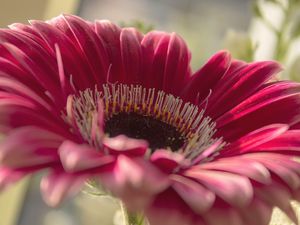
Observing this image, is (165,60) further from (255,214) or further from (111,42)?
(255,214)

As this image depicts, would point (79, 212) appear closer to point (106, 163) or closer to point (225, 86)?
point (225, 86)

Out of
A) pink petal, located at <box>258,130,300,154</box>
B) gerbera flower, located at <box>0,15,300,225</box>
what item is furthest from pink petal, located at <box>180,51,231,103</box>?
pink petal, located at <box>258,130,300,154</box>

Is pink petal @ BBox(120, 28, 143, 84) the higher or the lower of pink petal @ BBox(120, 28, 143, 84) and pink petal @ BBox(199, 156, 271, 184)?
the lower

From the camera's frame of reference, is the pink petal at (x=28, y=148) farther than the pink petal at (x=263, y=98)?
No

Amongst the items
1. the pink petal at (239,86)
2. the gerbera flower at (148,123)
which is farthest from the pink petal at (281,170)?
the pink petal at (239,86)

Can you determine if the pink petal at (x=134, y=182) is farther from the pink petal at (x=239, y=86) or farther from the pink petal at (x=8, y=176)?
the pink petal at (x=239, y=86)

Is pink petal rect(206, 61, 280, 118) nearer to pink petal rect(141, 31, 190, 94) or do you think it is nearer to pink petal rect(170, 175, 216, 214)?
pink petal rect(141, 31, 190, 94)

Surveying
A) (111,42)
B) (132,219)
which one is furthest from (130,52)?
(132,219)

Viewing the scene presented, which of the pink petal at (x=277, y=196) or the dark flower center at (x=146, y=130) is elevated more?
the pink petal at (x=277, y=196)
